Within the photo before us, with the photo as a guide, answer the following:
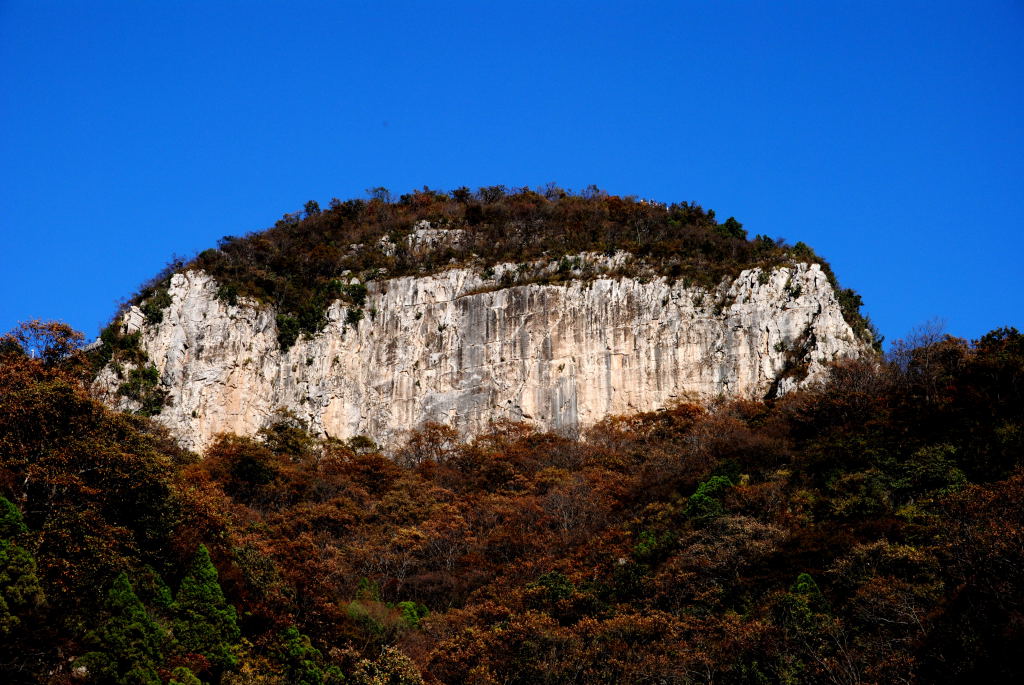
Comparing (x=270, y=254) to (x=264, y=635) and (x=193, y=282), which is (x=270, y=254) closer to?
(x=193, y=282)

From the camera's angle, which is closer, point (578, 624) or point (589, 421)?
point (578, 624)

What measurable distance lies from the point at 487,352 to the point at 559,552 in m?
21.1

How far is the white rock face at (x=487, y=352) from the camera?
5638 cm

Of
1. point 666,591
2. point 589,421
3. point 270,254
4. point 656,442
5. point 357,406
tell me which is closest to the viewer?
point 666,591

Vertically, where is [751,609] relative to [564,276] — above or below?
below

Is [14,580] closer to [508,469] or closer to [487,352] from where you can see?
[508,469]

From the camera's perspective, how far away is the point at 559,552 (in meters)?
40.4

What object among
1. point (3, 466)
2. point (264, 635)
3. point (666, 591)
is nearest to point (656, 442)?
point (666, 591)

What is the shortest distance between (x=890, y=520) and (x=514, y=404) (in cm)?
2680

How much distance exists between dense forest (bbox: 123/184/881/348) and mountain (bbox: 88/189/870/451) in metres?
0.14

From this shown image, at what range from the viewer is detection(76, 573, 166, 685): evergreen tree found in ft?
78.4

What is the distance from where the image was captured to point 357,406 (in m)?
59.9

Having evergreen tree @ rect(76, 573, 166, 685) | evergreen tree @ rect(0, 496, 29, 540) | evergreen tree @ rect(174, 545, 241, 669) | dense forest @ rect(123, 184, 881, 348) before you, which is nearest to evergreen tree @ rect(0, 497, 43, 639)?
evergreen tree @ rect(0, 496, 29, 540)

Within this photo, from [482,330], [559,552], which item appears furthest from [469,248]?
[559,552]
